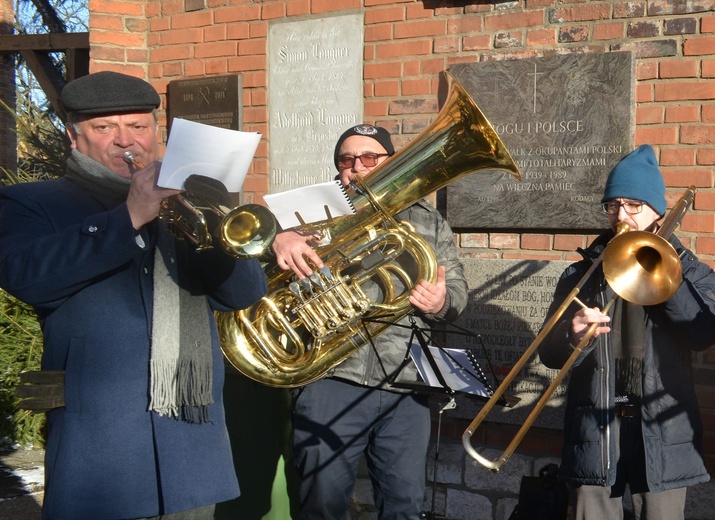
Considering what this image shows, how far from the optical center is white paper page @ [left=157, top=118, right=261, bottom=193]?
82.4 inches

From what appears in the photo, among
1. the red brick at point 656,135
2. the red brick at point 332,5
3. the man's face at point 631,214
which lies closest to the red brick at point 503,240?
the red brick at point 656,135

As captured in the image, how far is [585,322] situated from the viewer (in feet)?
9.27

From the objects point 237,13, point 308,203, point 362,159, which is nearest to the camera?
point 308,203

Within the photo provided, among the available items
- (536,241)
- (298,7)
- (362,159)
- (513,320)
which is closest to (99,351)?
(362,159)

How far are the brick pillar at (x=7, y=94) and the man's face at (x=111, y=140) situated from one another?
8.91 metres

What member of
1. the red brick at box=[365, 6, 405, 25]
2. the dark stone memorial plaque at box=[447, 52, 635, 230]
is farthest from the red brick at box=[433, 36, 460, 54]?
the red brick at box=[365, 6, 405, 25]

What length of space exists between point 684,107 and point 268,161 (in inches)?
93.7

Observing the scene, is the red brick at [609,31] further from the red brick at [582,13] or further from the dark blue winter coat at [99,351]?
the dark blue winter coat at [99,351]

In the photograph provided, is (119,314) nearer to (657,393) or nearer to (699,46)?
(657,393)

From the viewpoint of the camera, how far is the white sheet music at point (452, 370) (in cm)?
289

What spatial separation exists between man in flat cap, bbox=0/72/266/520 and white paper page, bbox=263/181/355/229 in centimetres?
51

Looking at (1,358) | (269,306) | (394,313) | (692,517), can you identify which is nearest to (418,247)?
(394,313)

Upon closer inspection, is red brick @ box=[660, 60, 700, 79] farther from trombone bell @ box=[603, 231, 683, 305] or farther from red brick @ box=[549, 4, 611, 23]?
trombone bell @ box=[603, 231, 683, 305]

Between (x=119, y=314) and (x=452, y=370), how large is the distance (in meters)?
1.23
